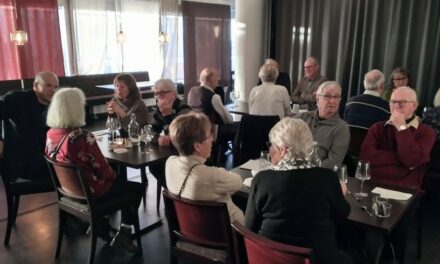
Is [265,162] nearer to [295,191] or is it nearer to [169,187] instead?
[169,187]

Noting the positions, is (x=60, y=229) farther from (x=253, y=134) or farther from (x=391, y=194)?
(x=391, y=194)

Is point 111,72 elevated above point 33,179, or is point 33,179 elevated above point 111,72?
point 111,72

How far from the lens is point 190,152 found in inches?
76.0

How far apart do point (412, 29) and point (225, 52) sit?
18.4 feet

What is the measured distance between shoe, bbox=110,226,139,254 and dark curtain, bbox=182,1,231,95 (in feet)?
21.7

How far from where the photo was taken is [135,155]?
2.85 meters

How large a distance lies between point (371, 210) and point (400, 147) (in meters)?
0.77

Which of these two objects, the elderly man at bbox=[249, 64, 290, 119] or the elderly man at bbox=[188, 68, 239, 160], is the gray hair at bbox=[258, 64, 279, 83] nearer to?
the elderly man at bbox=[249, 64, 290, 119]

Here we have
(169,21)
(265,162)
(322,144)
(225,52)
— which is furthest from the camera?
(225,52)

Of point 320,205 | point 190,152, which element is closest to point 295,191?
point 320,205

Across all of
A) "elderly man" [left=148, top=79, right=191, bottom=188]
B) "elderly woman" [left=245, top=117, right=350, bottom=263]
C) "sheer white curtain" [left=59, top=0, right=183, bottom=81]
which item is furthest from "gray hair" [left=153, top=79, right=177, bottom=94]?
"sheer white curtain" [left=59, top=0, right=183, bottom=81]

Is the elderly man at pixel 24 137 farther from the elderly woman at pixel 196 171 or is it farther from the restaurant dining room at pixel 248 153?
the elderly woman at pixel 196 171

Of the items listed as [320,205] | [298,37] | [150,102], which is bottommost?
[150,102]

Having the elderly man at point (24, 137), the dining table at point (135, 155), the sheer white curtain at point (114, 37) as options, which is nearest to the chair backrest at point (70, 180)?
the dining table at point (135, 155)
